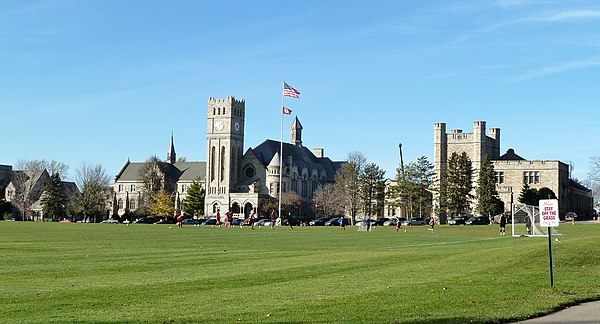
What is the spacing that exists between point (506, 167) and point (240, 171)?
174 ft

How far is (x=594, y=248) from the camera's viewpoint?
30641 mm

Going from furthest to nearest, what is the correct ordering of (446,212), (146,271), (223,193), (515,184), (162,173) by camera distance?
1. (162,173)
2. (223,193)
3. (515,184)
4. (446,212)
5. (146,271)

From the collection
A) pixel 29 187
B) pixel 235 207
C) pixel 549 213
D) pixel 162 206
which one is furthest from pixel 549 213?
pixel 29 187

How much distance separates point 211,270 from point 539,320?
1094 centimetres

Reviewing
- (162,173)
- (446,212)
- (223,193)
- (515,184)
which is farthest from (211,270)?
(162,173)

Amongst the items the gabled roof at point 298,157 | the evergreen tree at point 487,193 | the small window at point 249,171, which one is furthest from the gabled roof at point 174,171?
→ the evergreen tree at point 487,193

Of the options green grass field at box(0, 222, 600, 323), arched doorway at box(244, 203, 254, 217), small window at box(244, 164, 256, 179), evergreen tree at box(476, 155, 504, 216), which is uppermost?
small window at box(244, 164, 256, 179)

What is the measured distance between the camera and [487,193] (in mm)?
113062

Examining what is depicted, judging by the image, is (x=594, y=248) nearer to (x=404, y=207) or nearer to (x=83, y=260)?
(x=83, y=260)

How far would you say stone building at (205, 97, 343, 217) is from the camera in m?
152

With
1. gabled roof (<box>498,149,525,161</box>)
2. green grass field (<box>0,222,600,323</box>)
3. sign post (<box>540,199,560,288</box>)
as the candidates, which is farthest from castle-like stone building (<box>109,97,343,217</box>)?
sign post (<box>540,199,560,288</box>)

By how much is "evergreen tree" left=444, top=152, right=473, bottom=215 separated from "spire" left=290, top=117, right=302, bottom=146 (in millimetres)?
73716

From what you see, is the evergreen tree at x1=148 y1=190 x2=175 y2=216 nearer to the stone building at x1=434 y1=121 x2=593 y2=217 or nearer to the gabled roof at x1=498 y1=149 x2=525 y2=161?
the stone building at x1=434 y1=121 x2=593 y2=217

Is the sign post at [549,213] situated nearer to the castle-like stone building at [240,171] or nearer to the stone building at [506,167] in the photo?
the stone building at [506,167]
